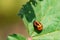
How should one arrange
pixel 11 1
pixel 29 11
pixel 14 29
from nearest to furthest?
1. pixel 29 11
2. pixel 11 1
3. pixel 14 29

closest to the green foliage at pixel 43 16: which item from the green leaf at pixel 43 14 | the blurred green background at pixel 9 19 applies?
the green leaf at pixel 43 14

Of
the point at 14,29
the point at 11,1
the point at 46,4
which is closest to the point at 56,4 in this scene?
the point at 46,4

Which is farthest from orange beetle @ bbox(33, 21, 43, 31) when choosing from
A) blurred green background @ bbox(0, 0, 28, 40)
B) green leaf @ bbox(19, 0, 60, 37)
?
blurred green background @ bbox(0, 0, 28, 40)

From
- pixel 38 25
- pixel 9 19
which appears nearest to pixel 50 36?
pixel 38 25

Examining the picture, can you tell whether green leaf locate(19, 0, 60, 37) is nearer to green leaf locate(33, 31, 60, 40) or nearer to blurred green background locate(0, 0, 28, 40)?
green leaf locate(33, 31, 60, 40)

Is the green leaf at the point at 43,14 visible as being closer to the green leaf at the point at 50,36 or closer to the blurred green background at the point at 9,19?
the green leaf at the point at 50,36

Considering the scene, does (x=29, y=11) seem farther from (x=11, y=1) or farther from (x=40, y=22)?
(x=11, y=1)

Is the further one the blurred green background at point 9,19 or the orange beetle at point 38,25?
the blurred green background at point 9,19

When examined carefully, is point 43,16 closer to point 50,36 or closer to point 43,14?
point 43,14
